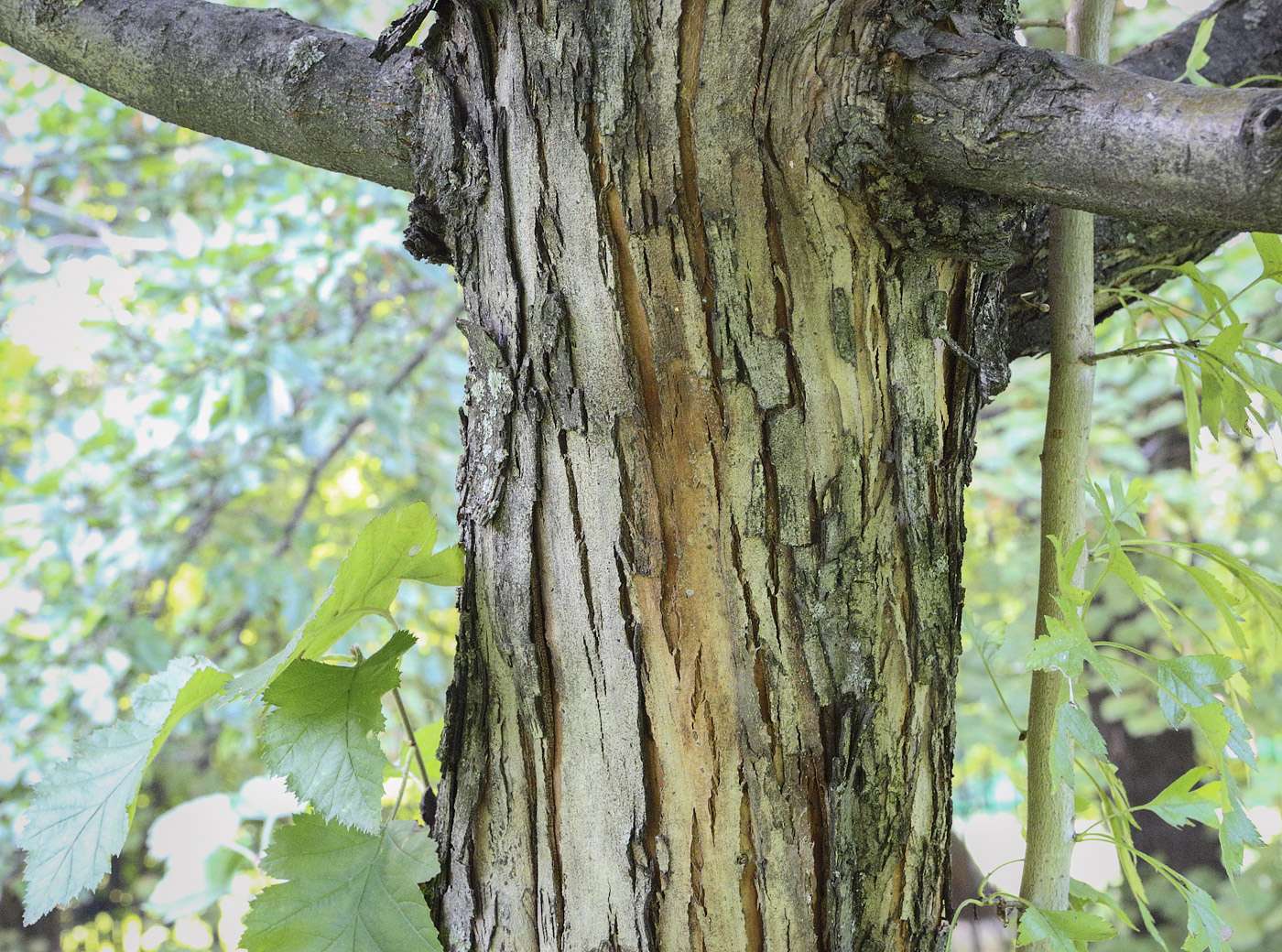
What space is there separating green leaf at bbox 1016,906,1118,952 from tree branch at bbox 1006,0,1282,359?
39 centimetres

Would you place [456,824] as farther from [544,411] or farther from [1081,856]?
[1081,856]

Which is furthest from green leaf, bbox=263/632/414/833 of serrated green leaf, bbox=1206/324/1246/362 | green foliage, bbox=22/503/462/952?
serrated green leaf, bbox=1206/324/1246/362

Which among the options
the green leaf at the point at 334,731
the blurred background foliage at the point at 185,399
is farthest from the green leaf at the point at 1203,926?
the blurred background foliage at the point at 185,399

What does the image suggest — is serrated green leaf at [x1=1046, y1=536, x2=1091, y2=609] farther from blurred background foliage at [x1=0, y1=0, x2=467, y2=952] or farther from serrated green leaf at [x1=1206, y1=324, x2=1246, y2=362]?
blurred background foliage at [x1=0, y1=0, x2=467, y2=952]

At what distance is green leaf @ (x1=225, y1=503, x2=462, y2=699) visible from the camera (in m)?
0.56

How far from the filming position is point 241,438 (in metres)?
1.76

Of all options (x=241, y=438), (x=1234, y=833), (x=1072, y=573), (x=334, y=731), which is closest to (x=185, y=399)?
(x=241, y=438)

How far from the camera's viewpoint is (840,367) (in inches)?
20.0

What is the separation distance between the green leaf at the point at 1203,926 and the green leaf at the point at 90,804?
624 mm

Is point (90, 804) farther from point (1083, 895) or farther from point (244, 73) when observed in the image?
point (1083, 895)

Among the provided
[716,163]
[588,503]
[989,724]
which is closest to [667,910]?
[588,503]

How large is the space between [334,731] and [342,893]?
11 cm

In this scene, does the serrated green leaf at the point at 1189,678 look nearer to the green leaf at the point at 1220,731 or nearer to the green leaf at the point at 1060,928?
the green leaf at the point at 1220,731

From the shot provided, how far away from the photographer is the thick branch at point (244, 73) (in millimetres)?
605
